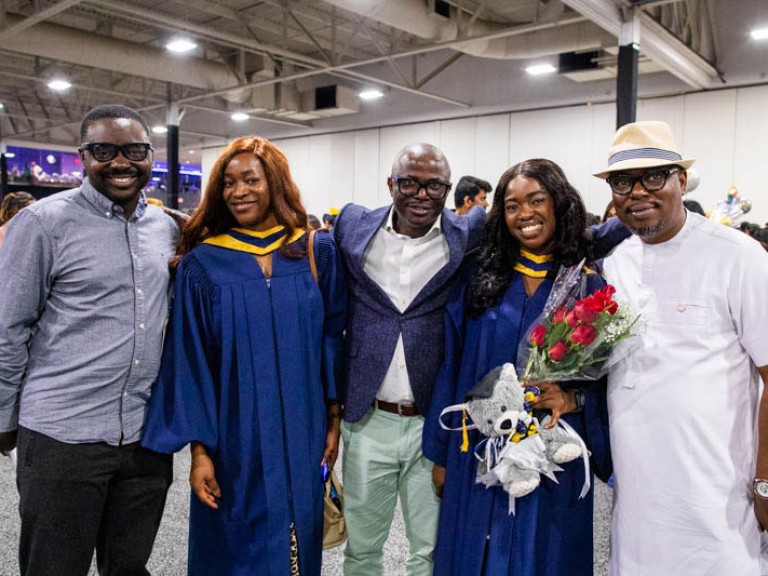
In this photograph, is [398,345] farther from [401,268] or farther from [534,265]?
[534,265]

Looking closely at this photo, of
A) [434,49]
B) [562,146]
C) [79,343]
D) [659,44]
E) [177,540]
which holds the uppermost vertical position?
[434,49]

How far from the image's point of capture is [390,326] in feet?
6.55

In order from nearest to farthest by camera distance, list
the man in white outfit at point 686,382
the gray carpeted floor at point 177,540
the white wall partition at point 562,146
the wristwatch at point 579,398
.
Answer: the man in white outfit at point 686,382 < the wristwatch at point 579,398 < the gray carpeted floor at point 177,540 < the white wall partition at point 562,146

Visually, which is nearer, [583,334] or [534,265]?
[583,334]

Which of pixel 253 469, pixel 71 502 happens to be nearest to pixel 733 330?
pixel 253 469

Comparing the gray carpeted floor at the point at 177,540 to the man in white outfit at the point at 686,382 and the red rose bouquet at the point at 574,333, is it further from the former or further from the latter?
the red rose bouquet at the point at 574,333

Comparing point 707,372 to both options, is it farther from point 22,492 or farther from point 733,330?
point 22,492

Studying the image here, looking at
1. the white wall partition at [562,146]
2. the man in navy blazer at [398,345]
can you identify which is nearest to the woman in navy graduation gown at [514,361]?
the man in navy blazer at [398,345]

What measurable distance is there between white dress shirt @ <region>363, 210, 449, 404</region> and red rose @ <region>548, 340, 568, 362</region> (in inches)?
21.0

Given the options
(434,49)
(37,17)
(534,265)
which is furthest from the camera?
(434,49)

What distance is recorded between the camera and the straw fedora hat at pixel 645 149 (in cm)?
173

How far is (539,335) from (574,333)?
0.10 m

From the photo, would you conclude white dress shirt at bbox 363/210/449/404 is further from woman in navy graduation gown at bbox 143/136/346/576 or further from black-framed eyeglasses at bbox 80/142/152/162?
black-framed eyeglasses at bbox 80/142/152/162

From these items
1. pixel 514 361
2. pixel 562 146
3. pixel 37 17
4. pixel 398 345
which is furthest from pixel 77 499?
pixel 562 146
